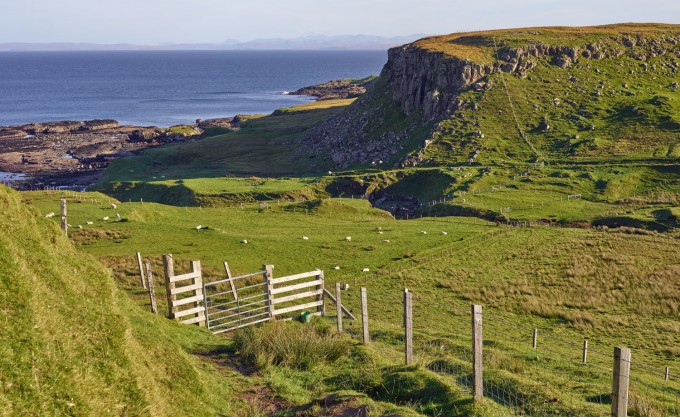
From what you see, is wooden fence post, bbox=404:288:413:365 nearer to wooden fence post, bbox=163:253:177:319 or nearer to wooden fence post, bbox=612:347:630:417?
wooden fence post, bbox=612:347:630:417

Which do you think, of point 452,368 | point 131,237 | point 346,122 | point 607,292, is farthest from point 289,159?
point 452,368

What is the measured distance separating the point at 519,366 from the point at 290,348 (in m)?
8.23

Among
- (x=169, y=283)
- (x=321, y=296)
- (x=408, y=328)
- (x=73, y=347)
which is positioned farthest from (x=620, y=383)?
(x=321, y=296)

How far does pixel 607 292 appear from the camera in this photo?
42.8m

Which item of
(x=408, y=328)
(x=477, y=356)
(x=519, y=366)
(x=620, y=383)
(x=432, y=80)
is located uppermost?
(x=432, y=80)

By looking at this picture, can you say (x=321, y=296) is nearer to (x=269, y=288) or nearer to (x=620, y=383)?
(x=269, y=288)

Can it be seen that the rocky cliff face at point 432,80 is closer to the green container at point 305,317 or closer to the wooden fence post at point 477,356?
the green container at point 305,317

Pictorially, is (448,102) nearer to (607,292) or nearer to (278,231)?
(278,231)

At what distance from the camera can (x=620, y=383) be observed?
12.2 m

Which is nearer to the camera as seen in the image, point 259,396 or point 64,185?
point 259,396

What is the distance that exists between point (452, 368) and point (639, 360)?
1454 centimetres

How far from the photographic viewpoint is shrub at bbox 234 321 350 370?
19.4 metres

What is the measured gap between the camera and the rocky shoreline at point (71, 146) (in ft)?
368

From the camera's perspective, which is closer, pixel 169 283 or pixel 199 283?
pixel 169 283
